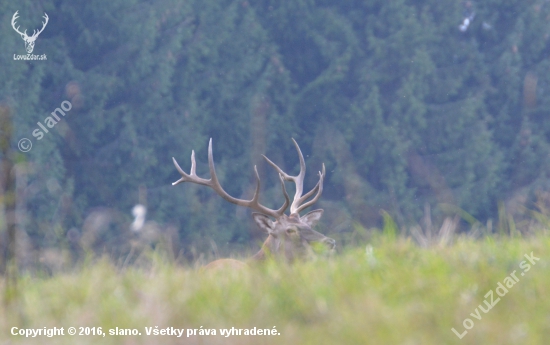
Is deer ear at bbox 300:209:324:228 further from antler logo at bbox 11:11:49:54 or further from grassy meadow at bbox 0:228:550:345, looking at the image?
antler logo at bbox 11:11:49:54

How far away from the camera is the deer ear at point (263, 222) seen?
7.40 metres

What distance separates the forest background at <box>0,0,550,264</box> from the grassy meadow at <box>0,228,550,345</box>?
13.5 meters

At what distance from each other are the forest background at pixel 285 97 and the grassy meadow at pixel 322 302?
13502mm

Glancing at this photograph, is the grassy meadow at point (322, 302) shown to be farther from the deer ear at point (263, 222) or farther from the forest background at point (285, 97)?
the forest background at point (285, 97)

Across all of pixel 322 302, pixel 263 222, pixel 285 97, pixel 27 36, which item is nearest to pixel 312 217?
pixel 263 222

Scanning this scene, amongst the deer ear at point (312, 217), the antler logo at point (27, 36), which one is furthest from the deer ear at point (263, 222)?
the antler logo at point (27, 36)

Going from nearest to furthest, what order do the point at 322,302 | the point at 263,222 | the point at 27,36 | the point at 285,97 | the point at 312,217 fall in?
the point at 322,302 → the point at 263,222 → the point at 312,217 → the point at 27,36 → the point at 285,97

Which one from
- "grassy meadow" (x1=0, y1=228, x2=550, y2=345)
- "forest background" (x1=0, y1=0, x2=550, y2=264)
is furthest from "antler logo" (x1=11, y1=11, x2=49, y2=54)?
"grassy meadow" (x1=0, y1=228, x2=550, y2=345)

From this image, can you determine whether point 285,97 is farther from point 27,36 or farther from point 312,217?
point 312,217

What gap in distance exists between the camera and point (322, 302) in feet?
9.03

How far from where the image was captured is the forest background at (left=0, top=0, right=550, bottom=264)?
1791 cm

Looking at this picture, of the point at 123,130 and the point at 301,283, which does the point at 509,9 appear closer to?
the point at 123,130

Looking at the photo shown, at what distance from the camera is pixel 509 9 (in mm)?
20875

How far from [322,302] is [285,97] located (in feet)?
57.1
